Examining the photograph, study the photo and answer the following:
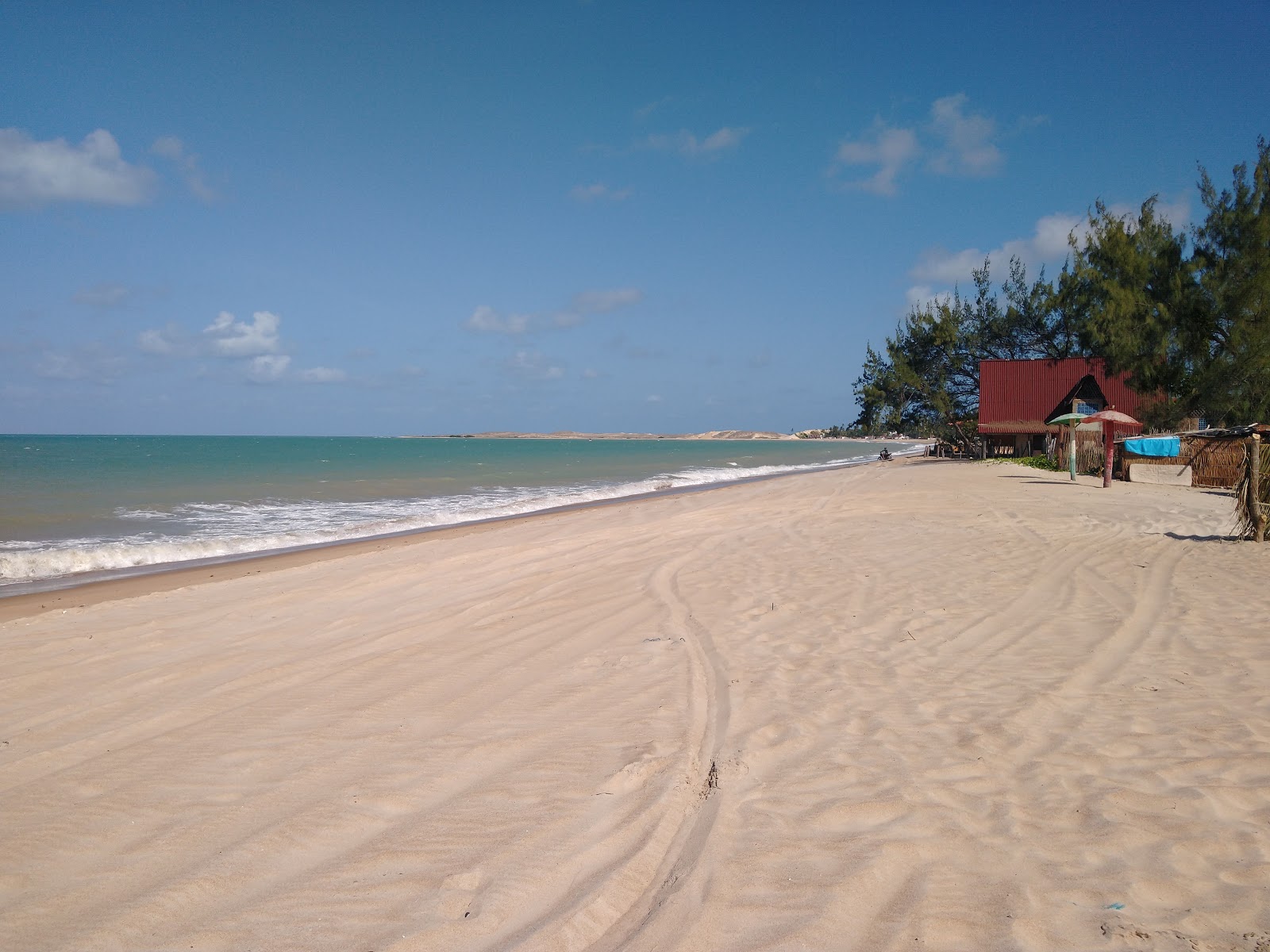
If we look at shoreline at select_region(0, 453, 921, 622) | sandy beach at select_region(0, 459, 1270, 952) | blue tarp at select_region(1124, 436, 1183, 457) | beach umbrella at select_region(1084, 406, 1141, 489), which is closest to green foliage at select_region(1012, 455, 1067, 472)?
blue tarp at select_region(1124, 436, 1183, 457)

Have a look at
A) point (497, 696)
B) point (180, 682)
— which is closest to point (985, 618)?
point (497, 696)

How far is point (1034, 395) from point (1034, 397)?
143 millimetres

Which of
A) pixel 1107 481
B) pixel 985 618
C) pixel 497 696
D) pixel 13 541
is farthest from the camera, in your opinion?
pixel 1107 481

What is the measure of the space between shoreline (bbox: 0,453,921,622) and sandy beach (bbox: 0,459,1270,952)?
117 centimetres

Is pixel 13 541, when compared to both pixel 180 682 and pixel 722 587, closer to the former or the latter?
pixel 180 682

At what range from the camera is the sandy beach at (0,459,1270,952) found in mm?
2498

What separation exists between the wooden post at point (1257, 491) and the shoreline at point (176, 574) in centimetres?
1278

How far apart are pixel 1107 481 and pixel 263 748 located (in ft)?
65.2

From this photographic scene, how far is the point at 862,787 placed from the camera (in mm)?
3281

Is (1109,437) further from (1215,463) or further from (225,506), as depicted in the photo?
(225,506)

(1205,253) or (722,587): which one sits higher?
(1205,253)

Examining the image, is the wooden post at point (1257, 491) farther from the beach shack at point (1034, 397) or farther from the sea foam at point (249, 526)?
the beach shack at point (1034, 397)

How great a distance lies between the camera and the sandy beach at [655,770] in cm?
250

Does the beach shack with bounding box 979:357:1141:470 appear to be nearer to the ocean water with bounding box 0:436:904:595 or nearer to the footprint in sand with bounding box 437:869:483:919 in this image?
the ocean water with bounding box 0:436:904:595
